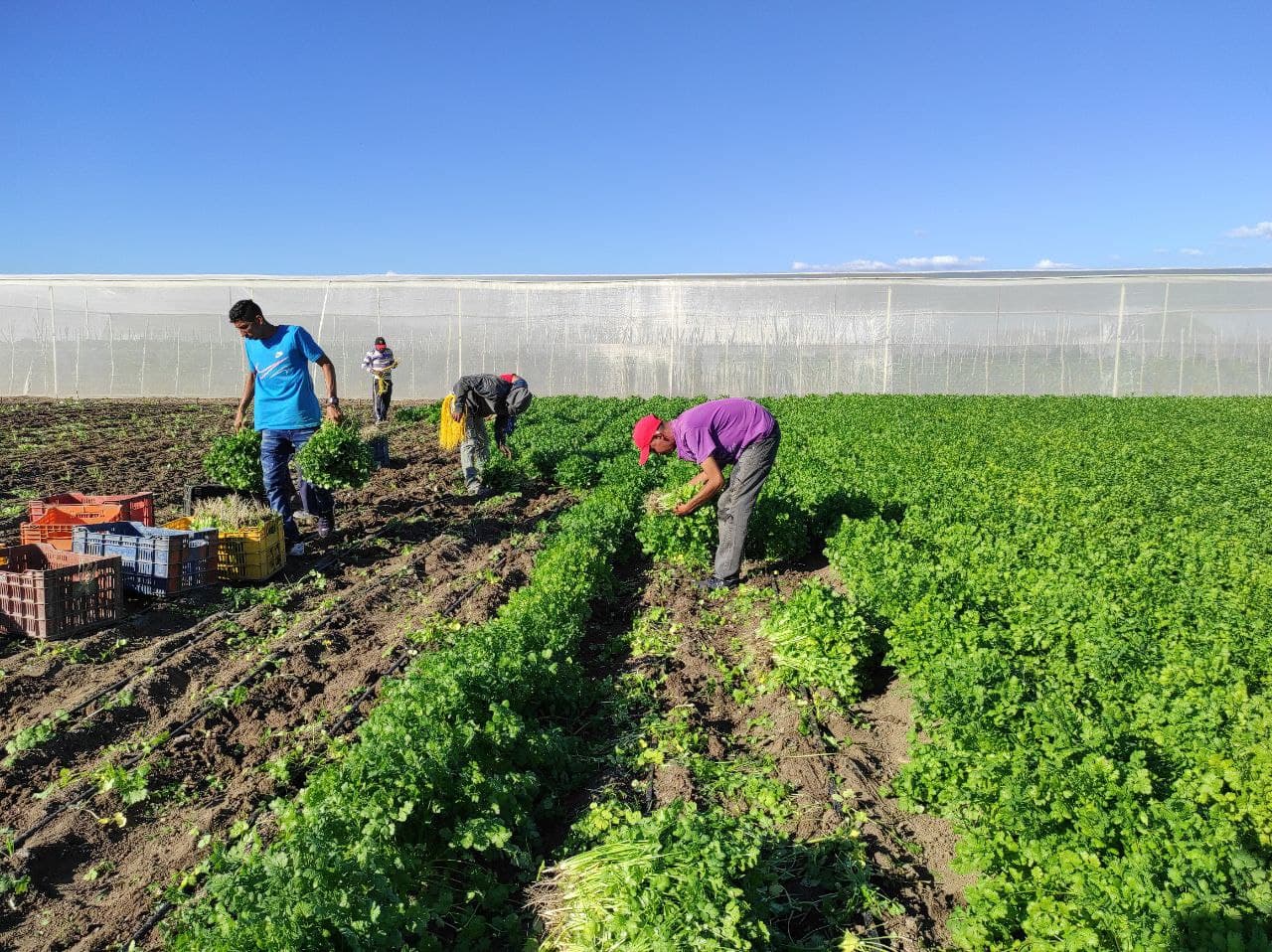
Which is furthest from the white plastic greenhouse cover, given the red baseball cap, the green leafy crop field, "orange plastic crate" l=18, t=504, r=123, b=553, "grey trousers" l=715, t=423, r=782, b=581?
the red baseball cap

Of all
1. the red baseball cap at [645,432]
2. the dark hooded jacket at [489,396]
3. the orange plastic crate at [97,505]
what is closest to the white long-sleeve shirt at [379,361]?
the dark hooded jacket at [489,396]

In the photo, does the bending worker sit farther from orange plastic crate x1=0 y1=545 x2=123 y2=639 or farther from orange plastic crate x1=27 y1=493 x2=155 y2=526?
orange plastic crate x1=0 y1=545 x2=123 y2=639

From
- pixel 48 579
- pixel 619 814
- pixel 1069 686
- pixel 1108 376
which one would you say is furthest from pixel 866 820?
pixel 1108 376

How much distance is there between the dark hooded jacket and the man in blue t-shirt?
261 centimetres

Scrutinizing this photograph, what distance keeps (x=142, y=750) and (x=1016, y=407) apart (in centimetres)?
2211

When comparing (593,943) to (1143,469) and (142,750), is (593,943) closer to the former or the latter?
(142,750)

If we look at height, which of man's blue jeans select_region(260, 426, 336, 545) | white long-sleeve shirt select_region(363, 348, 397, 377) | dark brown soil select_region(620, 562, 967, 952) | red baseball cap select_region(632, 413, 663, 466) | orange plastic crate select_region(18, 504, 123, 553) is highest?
white long-sleeve shirt select_region(363, 348, 397, 377)

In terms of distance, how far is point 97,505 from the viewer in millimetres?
8125

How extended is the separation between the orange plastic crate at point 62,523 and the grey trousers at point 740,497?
5.45 meters

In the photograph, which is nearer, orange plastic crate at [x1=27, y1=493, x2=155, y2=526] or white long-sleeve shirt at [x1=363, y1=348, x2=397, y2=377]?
orange plastic crate at [x1=27, y1=493, x2=155, y2=526]

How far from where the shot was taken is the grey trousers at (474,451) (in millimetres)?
11789

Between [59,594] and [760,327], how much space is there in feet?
88.6

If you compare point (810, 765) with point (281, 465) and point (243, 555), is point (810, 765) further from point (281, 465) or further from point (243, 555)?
point (281, 465)

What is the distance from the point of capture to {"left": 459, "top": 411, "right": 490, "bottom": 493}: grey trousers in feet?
38.7
